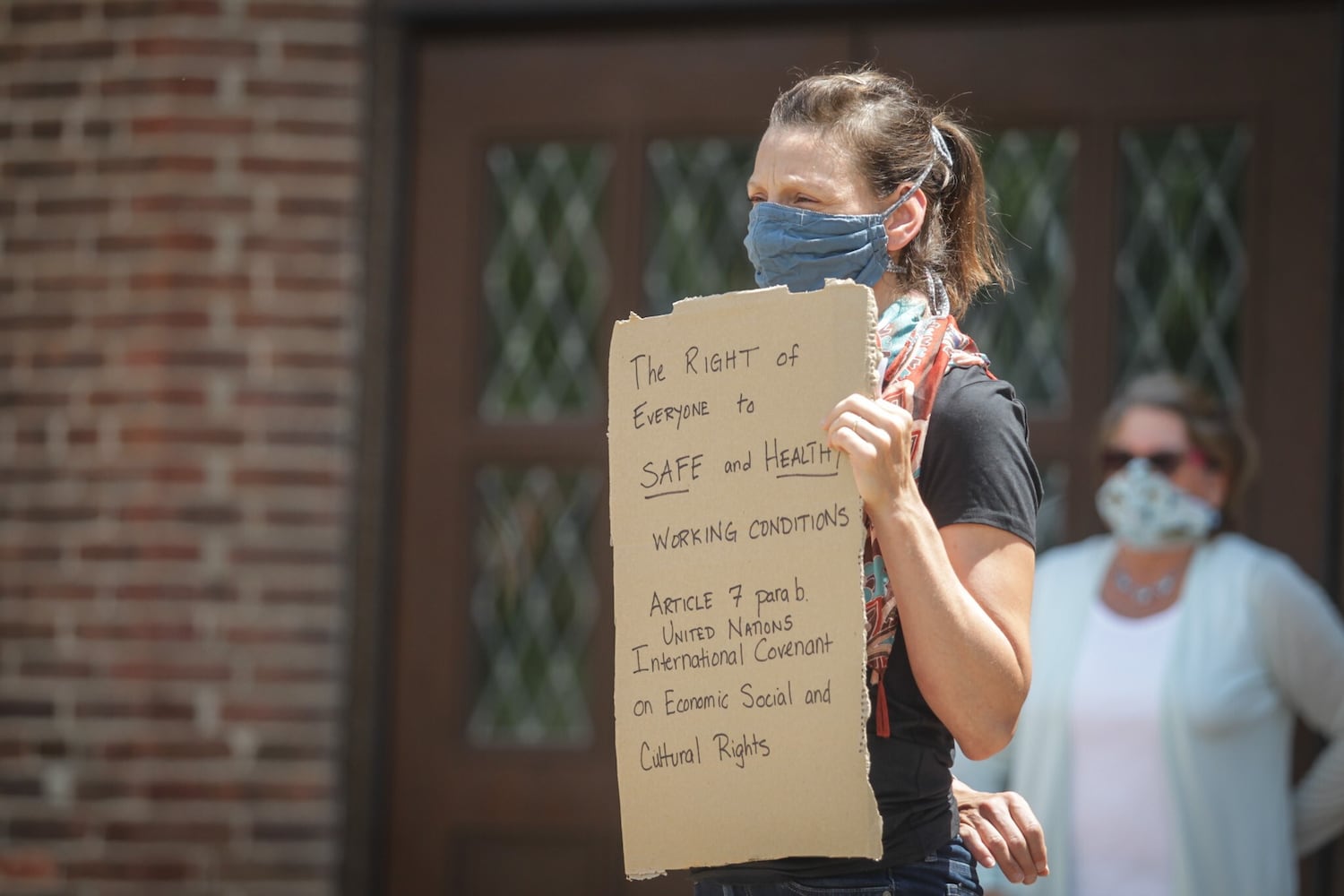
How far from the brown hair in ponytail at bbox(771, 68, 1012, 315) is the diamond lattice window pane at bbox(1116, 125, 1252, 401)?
99.1 inches

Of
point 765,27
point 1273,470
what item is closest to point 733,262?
point 765,27

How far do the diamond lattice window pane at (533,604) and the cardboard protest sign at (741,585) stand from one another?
9.39ft

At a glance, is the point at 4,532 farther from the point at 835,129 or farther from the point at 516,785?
the point at 835,129

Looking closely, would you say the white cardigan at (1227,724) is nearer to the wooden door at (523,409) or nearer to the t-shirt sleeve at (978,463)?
the wooden door at (523,409)

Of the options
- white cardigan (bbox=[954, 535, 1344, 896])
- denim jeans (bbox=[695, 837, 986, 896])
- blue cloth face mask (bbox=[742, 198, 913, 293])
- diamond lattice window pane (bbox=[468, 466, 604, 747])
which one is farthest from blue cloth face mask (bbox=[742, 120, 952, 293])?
diamond lattice window pane (bbox=[468, 466, 604, 747])

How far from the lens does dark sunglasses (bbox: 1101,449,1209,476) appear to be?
13.7 ft

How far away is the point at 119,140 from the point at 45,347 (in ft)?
2.12

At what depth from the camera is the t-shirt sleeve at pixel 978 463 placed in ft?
5.99

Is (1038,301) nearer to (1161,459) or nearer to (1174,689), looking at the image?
(1161,459)

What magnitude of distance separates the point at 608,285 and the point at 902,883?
127 inches

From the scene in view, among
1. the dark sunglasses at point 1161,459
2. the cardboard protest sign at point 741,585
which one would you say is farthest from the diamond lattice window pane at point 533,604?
the cardboard protest sign at point 741,585

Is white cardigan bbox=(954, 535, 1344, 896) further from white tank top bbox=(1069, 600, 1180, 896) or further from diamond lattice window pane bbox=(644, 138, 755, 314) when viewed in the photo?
diamond lattice window pane bbox=(644, 138, 755, 314)

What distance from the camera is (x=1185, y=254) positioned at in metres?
4.59

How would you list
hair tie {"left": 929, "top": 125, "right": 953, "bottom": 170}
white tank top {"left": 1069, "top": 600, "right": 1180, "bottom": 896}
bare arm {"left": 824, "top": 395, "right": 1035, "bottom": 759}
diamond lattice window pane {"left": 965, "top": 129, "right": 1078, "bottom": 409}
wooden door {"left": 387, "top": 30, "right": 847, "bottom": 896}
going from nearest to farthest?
bare arm {"left": 824, "top": 395, "right": 1035, "bottom": 759}
hair tie {"left": 929, "top": 125, "right": 953, "bottom": 170}
white tank top {"left": 1069, "top": 600, "right": 1180, "bottom": 896}
diamond lattice window pane {"left": 965, "top": 129, "right": 1078, "bottom": 409}
wooden door {"left": 387, "top": 30, "right": 847, "bottom": 896}
